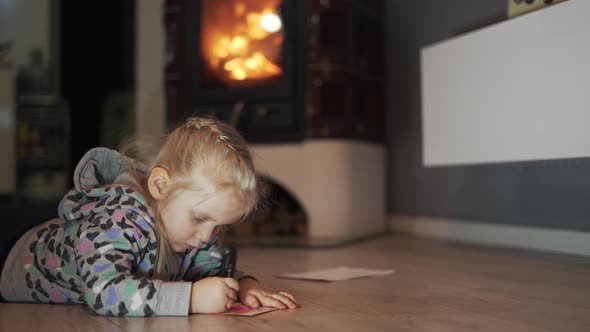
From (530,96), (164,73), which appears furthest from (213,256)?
(164,73)

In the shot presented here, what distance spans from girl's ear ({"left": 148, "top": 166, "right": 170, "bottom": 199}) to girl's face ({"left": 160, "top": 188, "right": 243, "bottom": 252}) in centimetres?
3

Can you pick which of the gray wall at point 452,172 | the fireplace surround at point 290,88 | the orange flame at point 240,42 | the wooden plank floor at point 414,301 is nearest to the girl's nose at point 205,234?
the wooden plank floor at point 414,301

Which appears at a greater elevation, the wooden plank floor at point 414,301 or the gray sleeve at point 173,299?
the gray sleeve at point 173,299

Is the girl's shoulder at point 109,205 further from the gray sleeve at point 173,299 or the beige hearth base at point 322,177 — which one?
the beige hearth base at point 322,177

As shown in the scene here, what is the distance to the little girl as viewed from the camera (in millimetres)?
998

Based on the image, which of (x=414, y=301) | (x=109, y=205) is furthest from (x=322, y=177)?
(x=109, y=205)

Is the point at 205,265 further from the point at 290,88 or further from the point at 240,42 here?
the point at 240,42

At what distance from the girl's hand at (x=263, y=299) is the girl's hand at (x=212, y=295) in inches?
3.0

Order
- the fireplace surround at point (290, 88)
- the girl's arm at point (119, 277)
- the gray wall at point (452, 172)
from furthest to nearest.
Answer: the fireplace surround at point (290, 88) → the gray wall at point (452, 172) → the girl's arm at point (119, 277)

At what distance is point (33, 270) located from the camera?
1.19 metres

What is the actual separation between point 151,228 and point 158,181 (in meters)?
0.08

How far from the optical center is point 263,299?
112 centimetres

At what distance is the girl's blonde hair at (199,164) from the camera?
105 cm

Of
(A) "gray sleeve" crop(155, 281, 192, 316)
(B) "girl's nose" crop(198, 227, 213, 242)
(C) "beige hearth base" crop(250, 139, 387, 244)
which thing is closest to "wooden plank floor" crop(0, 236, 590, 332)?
(A) "gray sleeve" crop(155, 281, 192, 316)
